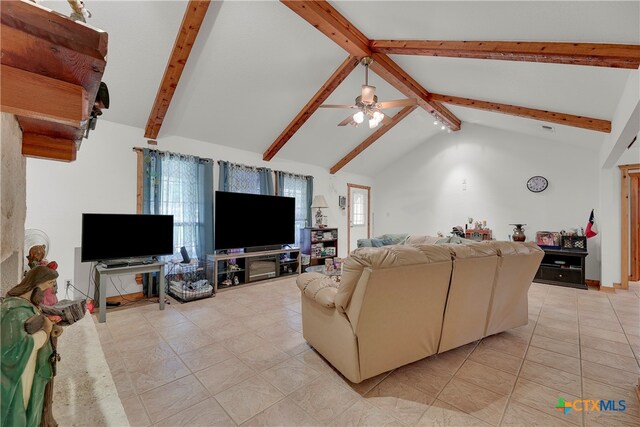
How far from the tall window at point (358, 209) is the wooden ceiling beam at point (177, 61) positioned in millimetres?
5388

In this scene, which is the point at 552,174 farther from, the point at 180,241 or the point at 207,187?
the point at 180,241

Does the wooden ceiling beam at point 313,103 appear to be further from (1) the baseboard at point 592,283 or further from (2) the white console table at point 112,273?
(1) the baseboard at point 592,283

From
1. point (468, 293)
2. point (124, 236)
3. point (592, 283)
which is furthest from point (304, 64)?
point (592, 283)

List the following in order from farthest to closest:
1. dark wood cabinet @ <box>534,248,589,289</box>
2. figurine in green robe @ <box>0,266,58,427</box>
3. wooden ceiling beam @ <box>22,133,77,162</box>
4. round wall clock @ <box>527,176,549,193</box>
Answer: round wall clock @ <box>527,176,549,193</box> < dark wood cabinet @ <box>534,248,589,289</box> < wooden ceiling beam @ <box>22,133,77,162</box> < figurine in green robe @ <box>0,266,58,427</box>

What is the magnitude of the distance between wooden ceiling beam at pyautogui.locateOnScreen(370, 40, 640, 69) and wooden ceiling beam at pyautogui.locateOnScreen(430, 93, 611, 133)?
70.1 inches

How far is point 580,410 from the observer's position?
1.80 metres

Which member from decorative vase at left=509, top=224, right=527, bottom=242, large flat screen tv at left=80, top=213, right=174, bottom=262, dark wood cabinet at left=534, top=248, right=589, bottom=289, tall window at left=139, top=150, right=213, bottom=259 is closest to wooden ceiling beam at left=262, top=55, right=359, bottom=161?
tall window at left=139, top=150, right=213, bottom=259

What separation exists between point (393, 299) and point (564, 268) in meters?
5.04

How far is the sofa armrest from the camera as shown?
213cm

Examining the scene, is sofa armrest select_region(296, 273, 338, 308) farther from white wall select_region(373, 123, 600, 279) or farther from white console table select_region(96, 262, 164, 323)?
white wall select_region(373, 123, 600, 279)

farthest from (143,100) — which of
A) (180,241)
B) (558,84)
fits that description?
(558,84)

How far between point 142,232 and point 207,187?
1.36 m

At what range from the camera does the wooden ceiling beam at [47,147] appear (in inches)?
54.0

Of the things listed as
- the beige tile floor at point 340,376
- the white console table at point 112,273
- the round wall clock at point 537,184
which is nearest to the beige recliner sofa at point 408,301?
the beige tile floor at point 340,376
